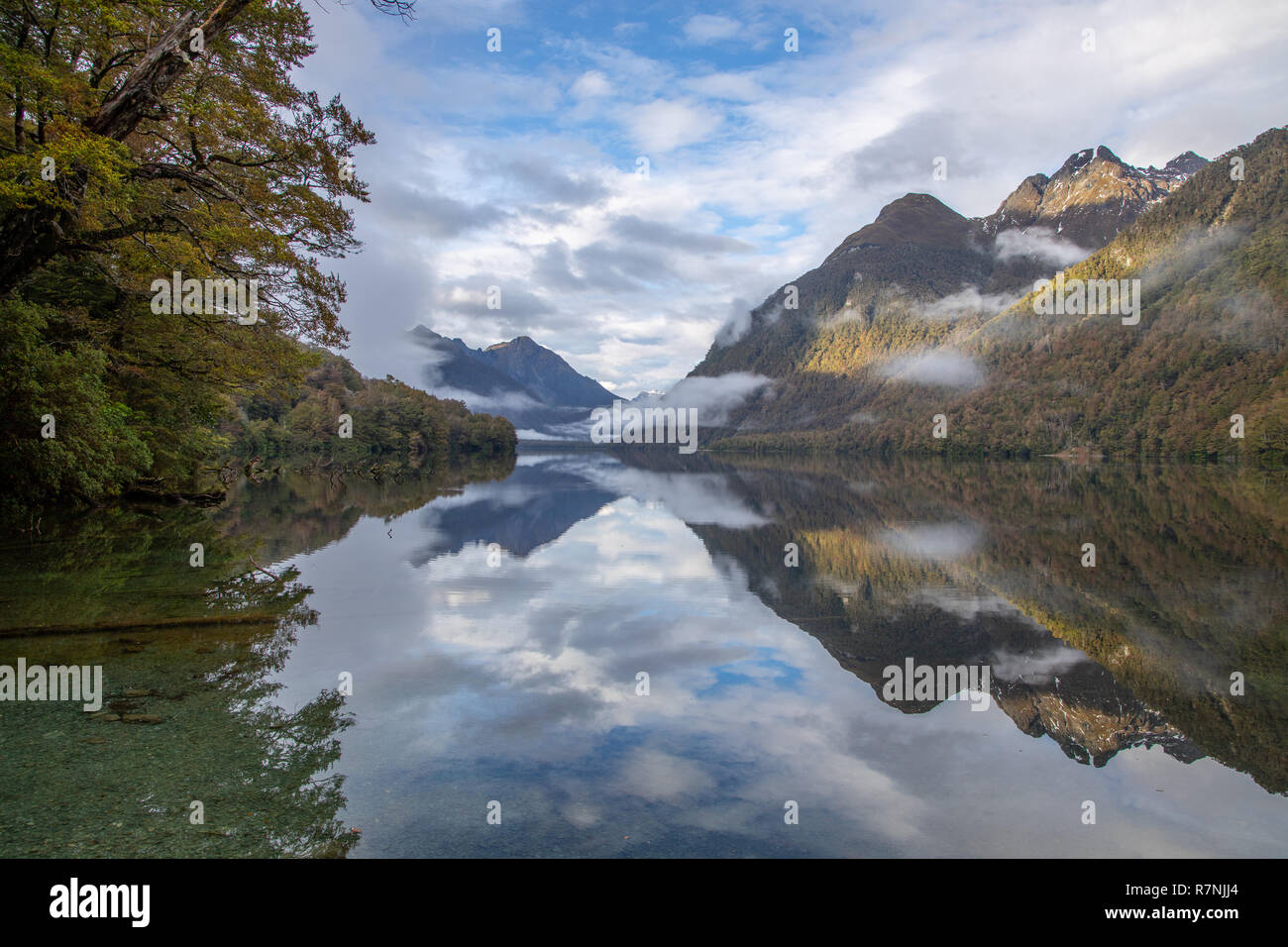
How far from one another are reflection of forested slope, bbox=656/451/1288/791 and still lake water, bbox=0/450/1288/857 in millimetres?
86

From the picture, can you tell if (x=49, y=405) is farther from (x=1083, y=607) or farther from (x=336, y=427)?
(x=336, y=427)

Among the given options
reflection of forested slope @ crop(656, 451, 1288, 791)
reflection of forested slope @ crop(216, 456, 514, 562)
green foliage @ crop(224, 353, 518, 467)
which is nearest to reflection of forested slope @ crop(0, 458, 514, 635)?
reflection of forested slope @ crop(216, 456, 514, 562)

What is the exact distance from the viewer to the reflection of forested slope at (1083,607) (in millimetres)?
8117

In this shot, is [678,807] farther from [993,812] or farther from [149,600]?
[149,600]

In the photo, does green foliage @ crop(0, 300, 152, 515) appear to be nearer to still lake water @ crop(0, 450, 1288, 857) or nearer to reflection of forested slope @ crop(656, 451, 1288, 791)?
still lake water @ crop(0, 450, 1288, 857)

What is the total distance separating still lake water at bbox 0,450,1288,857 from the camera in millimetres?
5402

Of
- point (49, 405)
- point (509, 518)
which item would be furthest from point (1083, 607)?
point (49, 405)

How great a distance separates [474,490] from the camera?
4494 centimetres

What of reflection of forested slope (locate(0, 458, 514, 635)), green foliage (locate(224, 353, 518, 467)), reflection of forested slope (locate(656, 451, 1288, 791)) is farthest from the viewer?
green foliage (locate(224, 353, 518, 467))

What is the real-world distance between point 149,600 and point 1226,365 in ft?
602

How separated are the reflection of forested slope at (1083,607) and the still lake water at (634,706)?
0.09 meters

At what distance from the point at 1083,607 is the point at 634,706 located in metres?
10.1

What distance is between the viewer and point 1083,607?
44.4 feet
